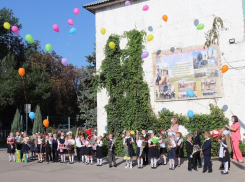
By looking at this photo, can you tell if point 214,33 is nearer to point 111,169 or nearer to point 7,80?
point 111,169

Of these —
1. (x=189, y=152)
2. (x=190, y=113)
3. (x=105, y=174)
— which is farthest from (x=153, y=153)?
(x=190, y=113)

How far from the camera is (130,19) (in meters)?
17.5

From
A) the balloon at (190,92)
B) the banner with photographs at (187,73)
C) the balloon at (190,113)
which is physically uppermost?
the banner with photographs at (187,73)

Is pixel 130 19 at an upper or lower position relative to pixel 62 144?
upper

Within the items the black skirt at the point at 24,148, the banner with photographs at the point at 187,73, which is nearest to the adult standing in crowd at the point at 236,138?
the banner with photographs at the point at 187,73

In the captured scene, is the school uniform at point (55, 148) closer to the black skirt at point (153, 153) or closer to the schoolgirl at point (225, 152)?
the black skirt at point (153, 153)

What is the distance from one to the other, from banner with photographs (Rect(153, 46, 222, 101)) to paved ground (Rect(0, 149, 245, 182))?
374cm

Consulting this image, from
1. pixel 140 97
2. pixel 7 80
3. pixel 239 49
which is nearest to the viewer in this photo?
pixel 239 49

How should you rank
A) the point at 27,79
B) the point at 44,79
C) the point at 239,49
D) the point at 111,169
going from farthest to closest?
the point at 44,79 → the point at 27,79 → the point at 239,49 → the point at 111,169

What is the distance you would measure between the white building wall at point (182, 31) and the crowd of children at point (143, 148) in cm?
275

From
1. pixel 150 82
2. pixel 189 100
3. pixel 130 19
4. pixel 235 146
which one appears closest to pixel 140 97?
pixel 150 82

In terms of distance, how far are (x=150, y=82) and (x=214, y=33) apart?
4.36m

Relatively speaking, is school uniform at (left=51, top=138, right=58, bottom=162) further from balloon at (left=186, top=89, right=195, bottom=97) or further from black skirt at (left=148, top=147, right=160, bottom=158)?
balloon at (left=186, top=89, right=195, bottom=97)

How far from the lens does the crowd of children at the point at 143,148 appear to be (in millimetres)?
10797
